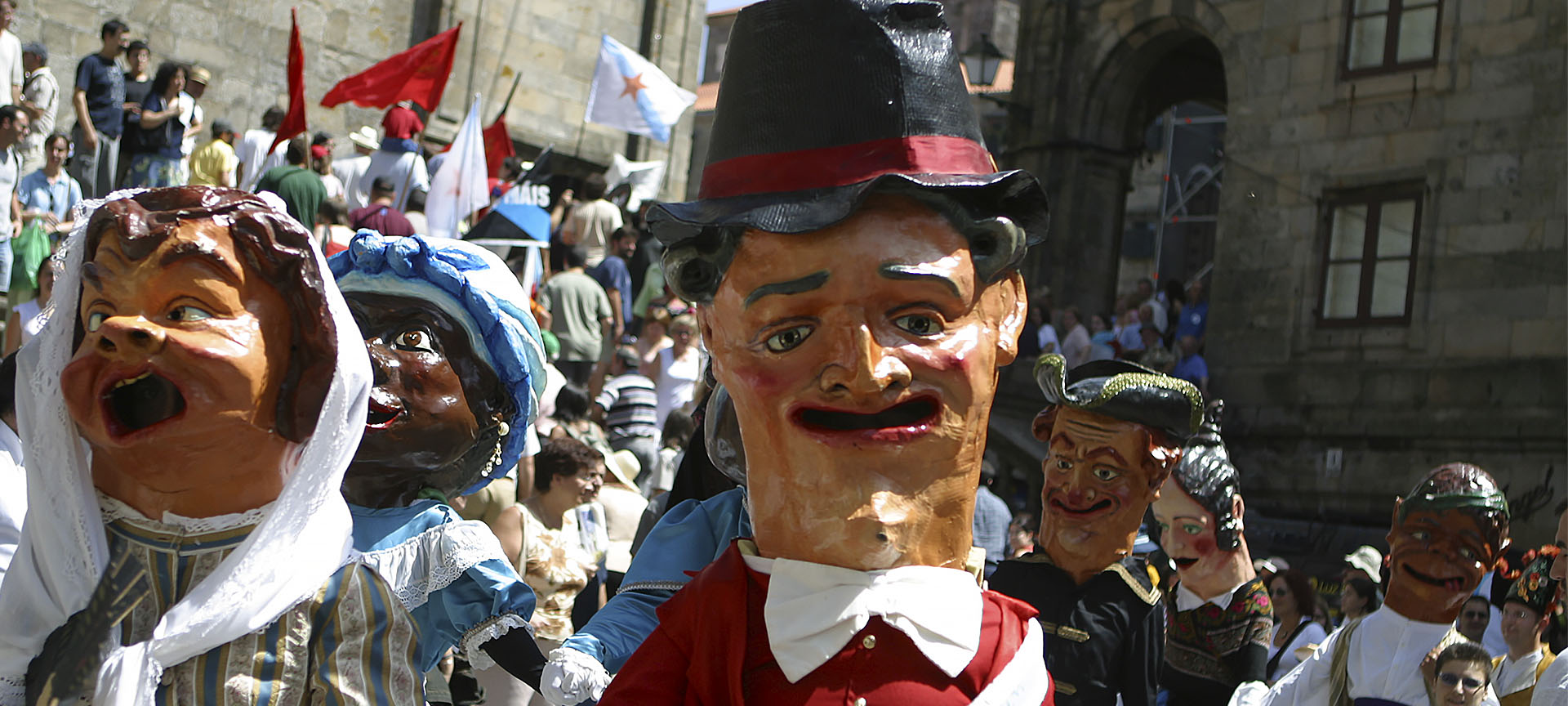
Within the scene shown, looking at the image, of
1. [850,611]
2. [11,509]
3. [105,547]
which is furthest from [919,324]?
[11,509]

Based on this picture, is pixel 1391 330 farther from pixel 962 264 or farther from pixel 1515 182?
pixel 962 264

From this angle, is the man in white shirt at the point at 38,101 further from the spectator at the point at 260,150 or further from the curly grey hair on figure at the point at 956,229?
the curly grey hair on figure at the point at 956,229

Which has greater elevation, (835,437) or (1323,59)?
(1323,59)

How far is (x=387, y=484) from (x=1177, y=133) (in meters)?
28.2

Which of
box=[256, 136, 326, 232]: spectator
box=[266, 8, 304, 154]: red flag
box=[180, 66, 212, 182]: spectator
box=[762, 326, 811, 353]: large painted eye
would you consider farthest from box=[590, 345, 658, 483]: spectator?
box=[762, 326, 811, 353]: large painted eye

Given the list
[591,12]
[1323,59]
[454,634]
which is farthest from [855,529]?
[591,12]

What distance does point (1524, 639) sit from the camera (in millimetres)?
5449

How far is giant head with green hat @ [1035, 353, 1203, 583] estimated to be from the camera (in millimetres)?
4527

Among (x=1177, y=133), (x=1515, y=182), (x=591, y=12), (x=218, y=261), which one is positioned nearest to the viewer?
(x=218, y=261)

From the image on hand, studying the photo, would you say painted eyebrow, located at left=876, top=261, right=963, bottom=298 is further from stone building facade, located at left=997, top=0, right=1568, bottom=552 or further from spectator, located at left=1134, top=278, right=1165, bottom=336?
spectator, located at left=1134, top=278, right=1165, bottom=336

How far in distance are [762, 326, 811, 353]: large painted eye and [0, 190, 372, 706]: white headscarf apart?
84cm

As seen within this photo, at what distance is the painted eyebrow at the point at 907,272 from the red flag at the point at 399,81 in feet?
30.1

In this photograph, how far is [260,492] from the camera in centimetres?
300

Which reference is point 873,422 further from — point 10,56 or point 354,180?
point 354,180
